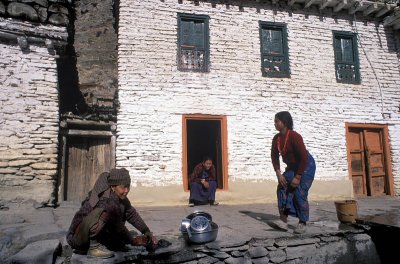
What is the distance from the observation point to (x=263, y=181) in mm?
8812

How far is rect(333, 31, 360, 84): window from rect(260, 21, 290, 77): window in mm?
1975

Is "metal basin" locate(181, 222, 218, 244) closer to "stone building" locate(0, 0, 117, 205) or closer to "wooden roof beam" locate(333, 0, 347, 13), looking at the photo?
"stone building" locate(0, 0, 117, 205)

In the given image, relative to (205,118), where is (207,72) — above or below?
above

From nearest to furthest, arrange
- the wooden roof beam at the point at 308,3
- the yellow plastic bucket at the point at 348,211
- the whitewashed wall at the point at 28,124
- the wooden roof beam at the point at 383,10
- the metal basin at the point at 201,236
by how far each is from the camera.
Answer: the metal basin at the point at 201,236, the yellow plastic bucket at the point at 348,211, the whitewashed wall at the point at 28,124, the wooden roof beam at the point at 308,3, the wooden roof beam at the point at 383,10

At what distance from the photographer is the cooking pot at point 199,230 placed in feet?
13.9

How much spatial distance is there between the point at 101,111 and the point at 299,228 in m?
6.62

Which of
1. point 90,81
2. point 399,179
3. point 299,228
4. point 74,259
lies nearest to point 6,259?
point 74,259

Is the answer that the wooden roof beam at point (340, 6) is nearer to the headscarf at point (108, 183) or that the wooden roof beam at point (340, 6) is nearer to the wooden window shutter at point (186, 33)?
the wooden window shutter at point (186, 33)

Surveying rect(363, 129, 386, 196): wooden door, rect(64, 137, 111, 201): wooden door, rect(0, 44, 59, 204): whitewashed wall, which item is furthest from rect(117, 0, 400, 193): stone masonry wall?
rect(0, 44, 59, 204): whitewashed wall

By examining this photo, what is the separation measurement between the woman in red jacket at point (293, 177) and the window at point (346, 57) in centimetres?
633

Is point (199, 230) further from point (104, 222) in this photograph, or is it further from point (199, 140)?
point (199, 140)

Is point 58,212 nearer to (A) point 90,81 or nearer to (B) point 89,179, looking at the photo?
(B) point 89,179

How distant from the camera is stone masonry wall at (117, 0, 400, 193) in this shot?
8.30 m

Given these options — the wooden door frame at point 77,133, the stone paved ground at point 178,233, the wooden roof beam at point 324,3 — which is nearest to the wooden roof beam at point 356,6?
the wooden roof beam at point 324,3
